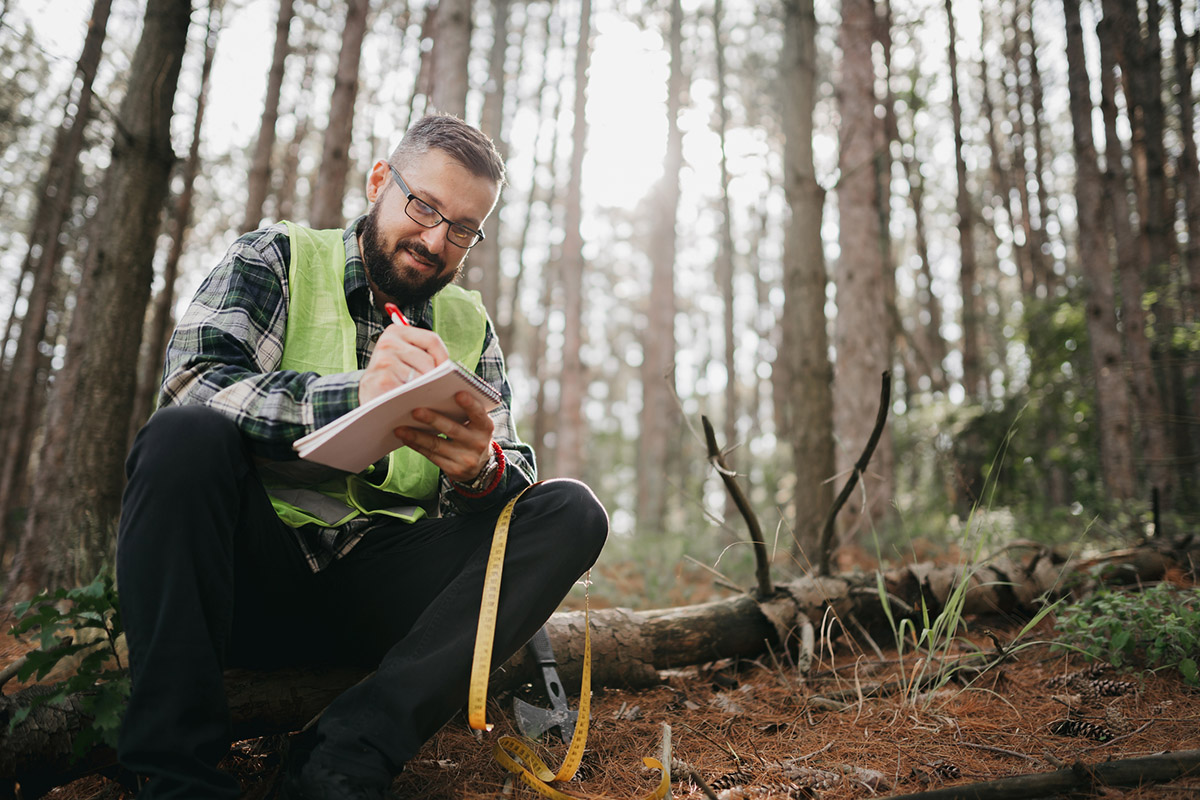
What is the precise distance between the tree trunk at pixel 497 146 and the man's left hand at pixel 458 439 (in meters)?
2.76

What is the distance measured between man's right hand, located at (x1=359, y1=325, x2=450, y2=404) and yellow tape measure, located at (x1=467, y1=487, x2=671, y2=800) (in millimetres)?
513

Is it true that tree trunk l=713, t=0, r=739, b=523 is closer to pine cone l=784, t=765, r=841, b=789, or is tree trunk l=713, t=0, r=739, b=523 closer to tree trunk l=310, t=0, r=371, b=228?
tree trunk l=310, t=0, r=371, b=228

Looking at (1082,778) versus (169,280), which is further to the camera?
(169,280)

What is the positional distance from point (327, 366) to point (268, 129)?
7.32m

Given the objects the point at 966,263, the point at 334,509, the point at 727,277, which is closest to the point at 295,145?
the point at 727,277

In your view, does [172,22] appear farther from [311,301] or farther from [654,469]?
[654,469]

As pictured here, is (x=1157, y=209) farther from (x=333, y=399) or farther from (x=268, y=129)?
(x=268, y=129)

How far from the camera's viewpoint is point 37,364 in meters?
9.66

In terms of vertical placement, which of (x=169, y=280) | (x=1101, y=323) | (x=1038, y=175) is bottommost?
(x=1101, y=323)

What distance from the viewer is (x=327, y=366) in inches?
73.7

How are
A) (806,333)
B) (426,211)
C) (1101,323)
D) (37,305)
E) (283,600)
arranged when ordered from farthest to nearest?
(37,305) → (1101,323) → (806,333) → (426,211) → (283,600)

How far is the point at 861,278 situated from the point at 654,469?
7.88m

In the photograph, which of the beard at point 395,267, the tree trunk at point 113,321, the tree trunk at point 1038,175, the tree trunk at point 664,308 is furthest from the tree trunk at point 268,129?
the tree trunk at point 1038,175

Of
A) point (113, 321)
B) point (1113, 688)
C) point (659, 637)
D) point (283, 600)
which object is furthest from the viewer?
point (113, 321)
